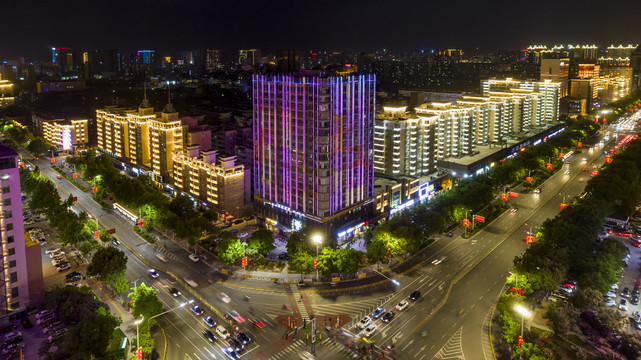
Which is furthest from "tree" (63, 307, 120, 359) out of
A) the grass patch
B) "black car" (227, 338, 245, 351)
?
"black car" (227, 338, 245, 351)

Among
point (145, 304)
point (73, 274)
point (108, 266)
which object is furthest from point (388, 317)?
point (73, 274)

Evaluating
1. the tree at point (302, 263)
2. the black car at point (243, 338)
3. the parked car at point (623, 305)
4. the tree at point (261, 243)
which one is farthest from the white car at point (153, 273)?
the parked car at point (623, 305)

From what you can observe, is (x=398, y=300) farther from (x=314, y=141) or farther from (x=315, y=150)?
(x=314, y=141)

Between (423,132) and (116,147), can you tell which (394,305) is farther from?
(116,147)

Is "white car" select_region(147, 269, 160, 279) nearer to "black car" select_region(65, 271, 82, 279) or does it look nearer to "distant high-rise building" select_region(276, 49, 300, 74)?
"black car" select_region(65, 271, 82, 279)

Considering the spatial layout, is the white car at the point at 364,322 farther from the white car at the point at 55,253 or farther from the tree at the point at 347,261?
the white car at the point at 55,253

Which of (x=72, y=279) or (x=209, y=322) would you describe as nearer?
(x=209, y=322)
